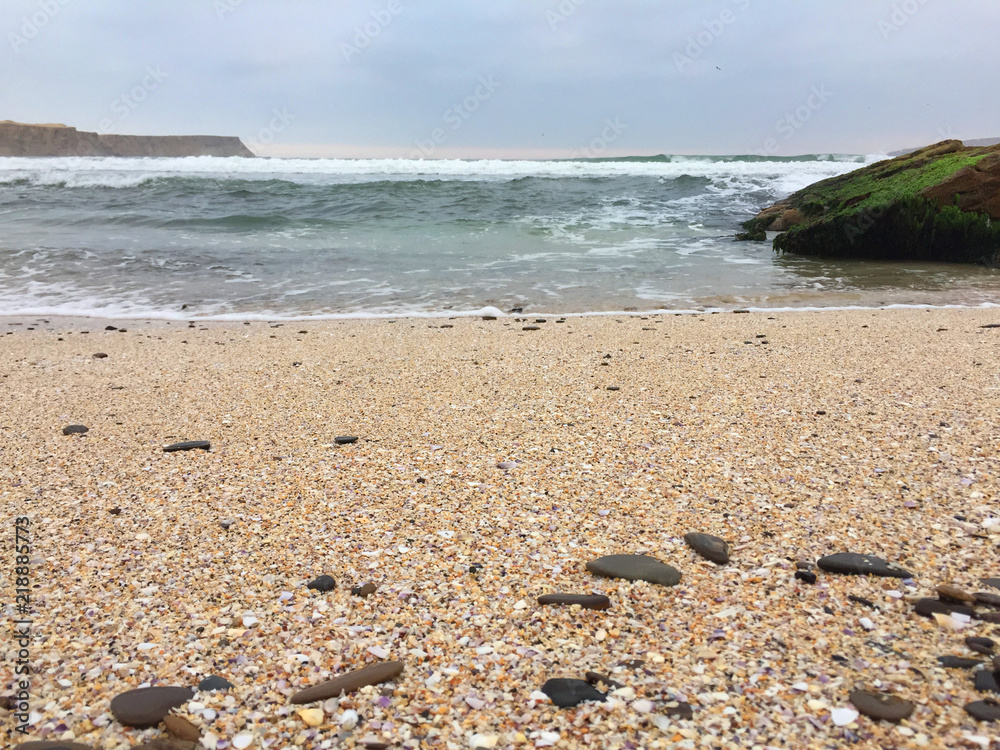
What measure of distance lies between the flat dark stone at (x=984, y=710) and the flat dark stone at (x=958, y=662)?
112mm

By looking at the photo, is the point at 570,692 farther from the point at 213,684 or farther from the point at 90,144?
the point at 90,144

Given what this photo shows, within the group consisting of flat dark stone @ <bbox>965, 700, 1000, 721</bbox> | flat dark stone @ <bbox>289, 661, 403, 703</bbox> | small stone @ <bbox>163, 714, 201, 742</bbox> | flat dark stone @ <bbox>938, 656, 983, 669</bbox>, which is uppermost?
flat dark stone @ <bbox>938, 656, 983, 669</bbox>

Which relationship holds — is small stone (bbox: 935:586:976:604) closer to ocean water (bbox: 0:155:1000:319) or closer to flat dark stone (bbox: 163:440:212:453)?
flat dark stone (bbox: 163:440:212:453)

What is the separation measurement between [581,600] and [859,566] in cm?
77

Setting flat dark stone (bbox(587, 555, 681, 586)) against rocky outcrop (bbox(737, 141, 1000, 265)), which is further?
rocky outcrop (bbox(737, 141, 1000, 265))

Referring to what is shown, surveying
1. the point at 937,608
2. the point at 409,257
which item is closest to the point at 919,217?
the point at 409,257

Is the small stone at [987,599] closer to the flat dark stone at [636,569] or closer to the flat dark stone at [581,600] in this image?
the flat dark stone at [636,569]

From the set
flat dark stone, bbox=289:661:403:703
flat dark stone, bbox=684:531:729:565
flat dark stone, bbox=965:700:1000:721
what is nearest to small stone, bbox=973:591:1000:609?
flat dark stone, bbox=965:700:1000:721

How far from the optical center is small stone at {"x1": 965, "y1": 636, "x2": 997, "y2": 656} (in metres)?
1.43

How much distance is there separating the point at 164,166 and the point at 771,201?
100 ft

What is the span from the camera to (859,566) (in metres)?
1.77

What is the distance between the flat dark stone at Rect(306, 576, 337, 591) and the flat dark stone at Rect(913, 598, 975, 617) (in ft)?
4.90

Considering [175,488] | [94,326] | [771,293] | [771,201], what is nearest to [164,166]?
[771,201]

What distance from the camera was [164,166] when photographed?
34.5 metres
